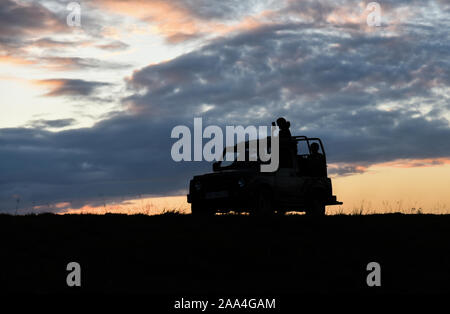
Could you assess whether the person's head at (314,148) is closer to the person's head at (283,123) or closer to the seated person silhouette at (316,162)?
the seated person silhouette at (316,162)

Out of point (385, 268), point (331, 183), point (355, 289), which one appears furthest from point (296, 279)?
point (331, 183)

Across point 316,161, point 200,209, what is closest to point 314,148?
point 316,161

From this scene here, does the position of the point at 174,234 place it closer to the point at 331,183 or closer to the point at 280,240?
the point at 280,240

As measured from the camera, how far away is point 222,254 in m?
12.3

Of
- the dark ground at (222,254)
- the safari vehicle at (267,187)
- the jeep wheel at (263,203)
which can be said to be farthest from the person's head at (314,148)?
the dark ground at (222,254)

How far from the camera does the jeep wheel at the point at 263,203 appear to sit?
56.5 feet

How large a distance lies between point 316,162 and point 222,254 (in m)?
7.35

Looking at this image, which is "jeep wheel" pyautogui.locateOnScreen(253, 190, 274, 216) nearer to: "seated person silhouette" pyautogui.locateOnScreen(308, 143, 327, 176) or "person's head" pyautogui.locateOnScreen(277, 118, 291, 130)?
"seated person silhouette" pyautogui.locateOnScreen(308, 143, 327, 176)

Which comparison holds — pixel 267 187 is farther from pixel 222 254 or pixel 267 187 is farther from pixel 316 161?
pixel 222 254

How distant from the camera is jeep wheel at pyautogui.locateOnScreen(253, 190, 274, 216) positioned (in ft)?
56.5

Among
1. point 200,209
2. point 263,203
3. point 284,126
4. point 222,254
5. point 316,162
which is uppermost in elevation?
point 284,126

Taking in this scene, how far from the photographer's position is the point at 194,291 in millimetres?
10141

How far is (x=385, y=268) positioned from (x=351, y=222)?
3.73 metres

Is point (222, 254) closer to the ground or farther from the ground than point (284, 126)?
closer to the ground
